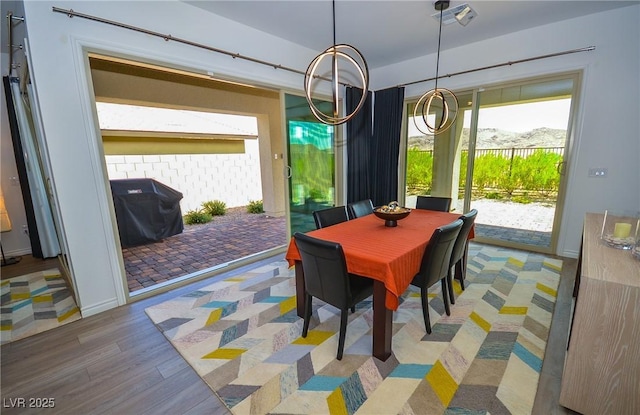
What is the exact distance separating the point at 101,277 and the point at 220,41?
2591 mm

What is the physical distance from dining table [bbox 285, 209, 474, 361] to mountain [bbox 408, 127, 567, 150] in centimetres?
229

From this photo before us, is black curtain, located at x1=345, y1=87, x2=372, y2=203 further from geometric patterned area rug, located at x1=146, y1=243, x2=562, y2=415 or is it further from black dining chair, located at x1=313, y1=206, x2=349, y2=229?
geometric patterned area rug, located at x1=146, y1=243, x2=562, y2=415

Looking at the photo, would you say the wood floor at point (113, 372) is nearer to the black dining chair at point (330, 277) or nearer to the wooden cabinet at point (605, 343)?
the wooden cabinet at point (605, 343)

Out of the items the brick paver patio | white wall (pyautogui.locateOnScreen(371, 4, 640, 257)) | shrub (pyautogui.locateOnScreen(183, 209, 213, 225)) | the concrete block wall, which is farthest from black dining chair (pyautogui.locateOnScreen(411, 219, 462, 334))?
the concrete block wall

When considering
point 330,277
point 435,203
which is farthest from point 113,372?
point 435,203

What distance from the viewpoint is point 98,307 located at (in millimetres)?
2426

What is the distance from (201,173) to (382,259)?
6.59 meters

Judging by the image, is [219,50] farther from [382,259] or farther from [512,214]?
[512,214]

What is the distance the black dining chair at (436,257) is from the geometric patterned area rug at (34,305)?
2.89m

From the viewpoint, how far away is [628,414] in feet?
4.22

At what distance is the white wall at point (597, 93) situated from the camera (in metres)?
2.85

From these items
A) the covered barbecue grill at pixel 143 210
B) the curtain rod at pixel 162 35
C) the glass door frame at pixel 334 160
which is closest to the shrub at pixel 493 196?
the glass door frame at pixel 334 160

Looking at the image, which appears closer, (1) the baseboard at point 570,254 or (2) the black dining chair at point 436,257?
(2) the black dining chair at point 436,257

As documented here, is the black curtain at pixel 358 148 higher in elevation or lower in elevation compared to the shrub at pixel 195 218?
higher
